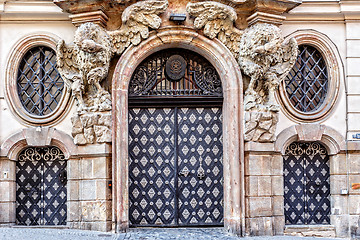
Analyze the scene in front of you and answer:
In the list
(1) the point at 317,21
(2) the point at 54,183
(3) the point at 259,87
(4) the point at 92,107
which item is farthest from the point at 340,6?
(2) the point at 54,183

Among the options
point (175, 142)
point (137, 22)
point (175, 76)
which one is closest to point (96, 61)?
point (137, 22)

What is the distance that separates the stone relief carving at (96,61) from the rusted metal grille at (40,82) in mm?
649

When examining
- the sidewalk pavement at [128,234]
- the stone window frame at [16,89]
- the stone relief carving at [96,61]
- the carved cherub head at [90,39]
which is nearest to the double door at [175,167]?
the sidewalk pavement at [128,234]

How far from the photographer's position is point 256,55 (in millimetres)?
12078

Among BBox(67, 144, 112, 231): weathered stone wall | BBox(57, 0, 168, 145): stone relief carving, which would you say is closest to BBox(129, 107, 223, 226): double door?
BBox(67, 144, 112, 231): weathered stone wall

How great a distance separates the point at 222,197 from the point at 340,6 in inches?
191

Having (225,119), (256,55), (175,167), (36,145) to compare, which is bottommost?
(175,167)

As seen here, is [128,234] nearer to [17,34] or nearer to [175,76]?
[175,76]

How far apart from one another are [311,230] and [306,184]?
3.23ft

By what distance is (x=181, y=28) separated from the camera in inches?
481

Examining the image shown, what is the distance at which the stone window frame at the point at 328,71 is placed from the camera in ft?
42.0

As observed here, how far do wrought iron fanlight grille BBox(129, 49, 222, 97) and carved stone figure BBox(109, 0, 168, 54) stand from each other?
0.72 meters

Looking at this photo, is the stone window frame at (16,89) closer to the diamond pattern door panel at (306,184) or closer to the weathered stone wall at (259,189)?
the weathered stone wall at (259,189)

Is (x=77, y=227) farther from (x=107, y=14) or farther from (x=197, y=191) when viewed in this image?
(x=107, y=14)
